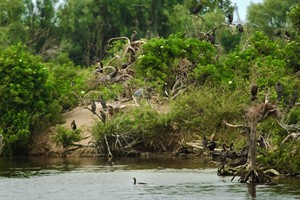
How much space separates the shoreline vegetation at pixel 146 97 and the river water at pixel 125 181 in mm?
1985

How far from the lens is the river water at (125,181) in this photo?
35594 mm

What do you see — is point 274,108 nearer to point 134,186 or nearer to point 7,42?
point 134,186

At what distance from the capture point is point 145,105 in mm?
52281

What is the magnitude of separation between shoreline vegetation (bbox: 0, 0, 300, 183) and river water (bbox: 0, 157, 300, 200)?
78.1 inches

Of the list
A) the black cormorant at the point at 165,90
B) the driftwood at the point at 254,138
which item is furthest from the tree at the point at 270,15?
the driftwood at the point at 254,138

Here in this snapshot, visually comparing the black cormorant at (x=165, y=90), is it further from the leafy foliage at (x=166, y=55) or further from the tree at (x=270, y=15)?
the tree at (x=270, y=15)

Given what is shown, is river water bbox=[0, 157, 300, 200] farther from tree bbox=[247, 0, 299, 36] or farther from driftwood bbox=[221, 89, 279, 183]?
tree bbox=[247, 0, 299, 36]

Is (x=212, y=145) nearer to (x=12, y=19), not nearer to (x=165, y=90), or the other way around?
(x=165, y=90)

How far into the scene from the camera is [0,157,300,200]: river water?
117 feet

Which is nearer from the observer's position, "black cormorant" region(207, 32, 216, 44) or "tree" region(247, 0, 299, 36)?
"black cormorant" region(207, 32, 216, 44)

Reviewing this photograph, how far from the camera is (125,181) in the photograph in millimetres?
40375

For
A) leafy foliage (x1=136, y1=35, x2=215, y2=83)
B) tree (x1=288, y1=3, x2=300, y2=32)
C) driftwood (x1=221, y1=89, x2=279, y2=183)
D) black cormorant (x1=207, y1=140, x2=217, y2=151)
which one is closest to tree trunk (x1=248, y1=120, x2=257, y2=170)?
driftwood (x1=221, y1=89, x2=279, y2=183)

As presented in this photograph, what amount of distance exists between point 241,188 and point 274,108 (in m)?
3.19

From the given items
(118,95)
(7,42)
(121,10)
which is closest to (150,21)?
(121,10)
